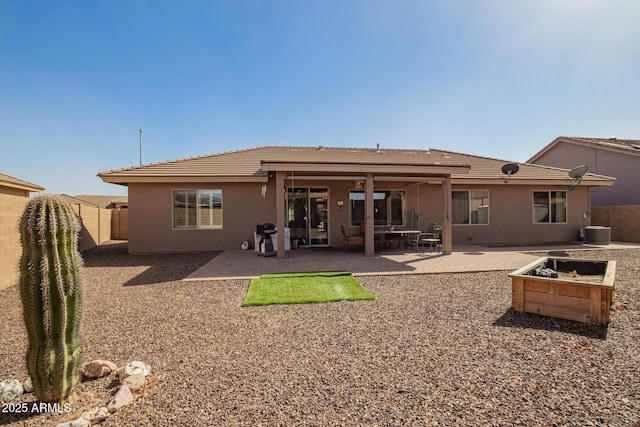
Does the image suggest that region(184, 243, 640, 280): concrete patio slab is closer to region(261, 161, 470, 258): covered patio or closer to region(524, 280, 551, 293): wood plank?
region(261, 161, 470, 258): covered patio

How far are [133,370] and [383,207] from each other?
11.0 metres

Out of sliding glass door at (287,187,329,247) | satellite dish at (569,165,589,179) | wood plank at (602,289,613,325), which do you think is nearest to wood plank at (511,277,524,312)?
wood plank at (602,289,613,325)

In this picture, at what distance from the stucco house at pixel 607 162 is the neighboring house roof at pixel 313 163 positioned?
12.3 feet

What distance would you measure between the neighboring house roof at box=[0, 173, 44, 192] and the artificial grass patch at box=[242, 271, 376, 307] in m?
11.1

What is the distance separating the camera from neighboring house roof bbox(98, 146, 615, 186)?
9.24 m

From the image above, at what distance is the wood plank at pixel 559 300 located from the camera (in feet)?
13.0

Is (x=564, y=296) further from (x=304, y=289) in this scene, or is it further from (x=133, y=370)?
(x=133, y=370)

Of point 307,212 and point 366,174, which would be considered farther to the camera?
point 307,212

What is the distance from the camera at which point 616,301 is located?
4848 millimetres

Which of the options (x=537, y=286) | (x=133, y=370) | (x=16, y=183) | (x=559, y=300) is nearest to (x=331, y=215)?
(x=537, y=286)

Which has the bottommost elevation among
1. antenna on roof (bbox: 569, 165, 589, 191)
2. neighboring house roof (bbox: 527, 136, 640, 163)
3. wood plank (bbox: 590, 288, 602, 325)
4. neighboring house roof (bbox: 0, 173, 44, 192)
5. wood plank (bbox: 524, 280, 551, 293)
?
wood plank (bbox: 590, 288, 602, 325)

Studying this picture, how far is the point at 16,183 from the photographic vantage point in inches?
433

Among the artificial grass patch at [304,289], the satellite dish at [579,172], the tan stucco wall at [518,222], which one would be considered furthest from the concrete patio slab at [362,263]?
the satellite dish at [579,172]

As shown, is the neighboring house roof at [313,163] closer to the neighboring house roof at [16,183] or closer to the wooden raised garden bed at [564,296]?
the neighboring house roof at [16,183]
